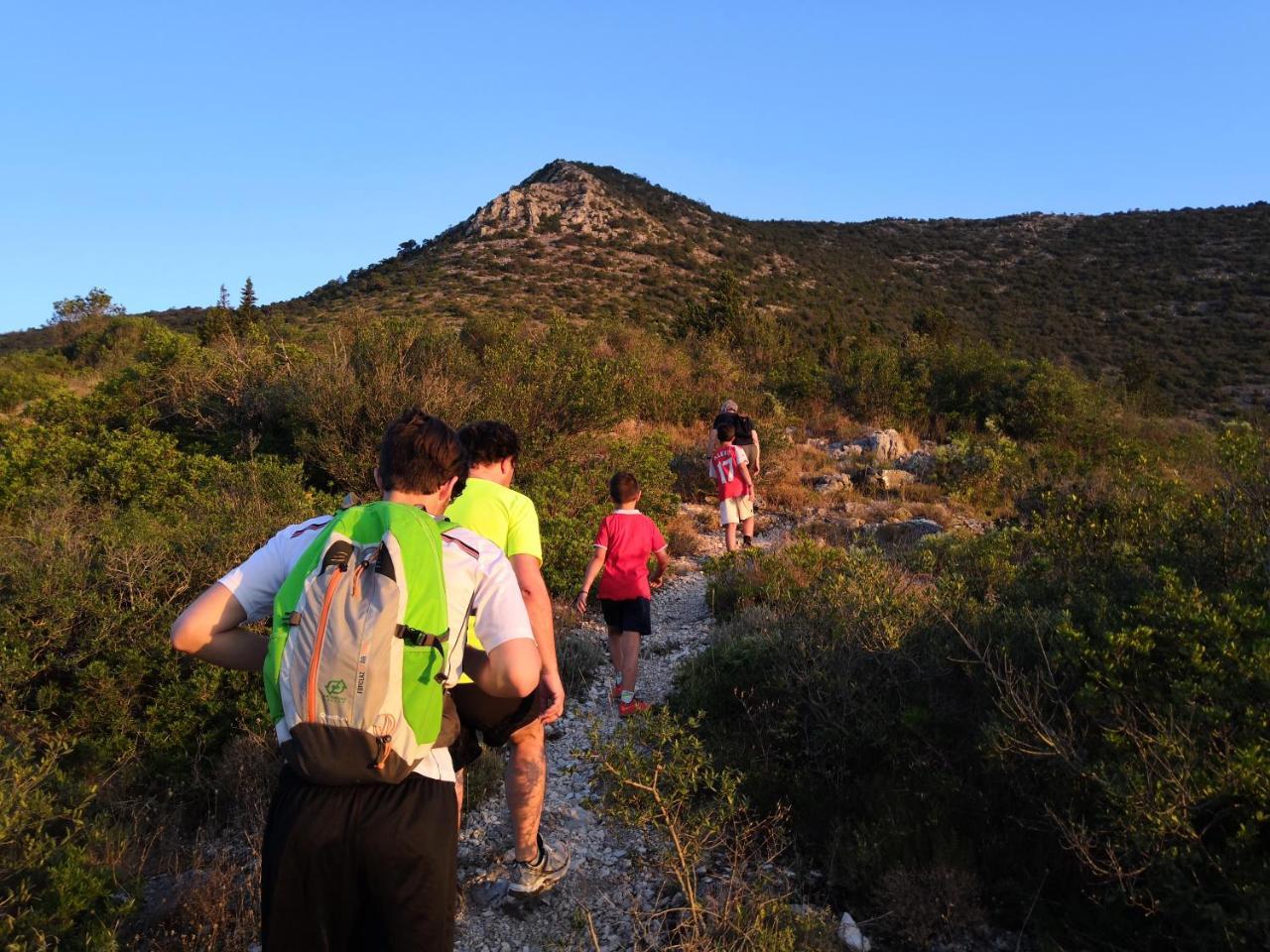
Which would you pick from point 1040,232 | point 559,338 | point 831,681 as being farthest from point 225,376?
point 1040,232

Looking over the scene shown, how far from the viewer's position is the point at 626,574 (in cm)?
459

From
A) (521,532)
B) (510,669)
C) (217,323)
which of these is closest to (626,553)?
(521,532)

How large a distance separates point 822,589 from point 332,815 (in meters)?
3.75

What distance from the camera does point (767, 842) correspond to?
3.11 metres

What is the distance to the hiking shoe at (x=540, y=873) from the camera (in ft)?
9.48

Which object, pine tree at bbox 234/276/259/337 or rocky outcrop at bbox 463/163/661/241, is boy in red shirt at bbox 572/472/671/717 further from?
rocky outcrop at bbox 463/163/661/241

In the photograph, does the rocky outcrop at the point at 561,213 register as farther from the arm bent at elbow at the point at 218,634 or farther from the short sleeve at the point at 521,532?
the arm bent at elbow at the point at 218,634

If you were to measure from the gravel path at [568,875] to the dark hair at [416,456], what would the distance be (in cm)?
118

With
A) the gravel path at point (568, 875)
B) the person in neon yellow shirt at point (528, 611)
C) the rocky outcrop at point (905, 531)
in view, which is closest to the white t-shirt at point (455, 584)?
the person in neon yellow shirt at point (528, 611)

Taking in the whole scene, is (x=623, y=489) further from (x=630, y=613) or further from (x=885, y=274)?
(x=885, y=274)

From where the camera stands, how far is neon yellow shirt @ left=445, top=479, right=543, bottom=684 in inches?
116

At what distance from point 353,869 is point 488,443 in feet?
6.21

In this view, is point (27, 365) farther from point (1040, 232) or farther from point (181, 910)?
point (1040, 232)

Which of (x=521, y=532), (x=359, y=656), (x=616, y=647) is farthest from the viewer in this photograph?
(x=616, y=647)
